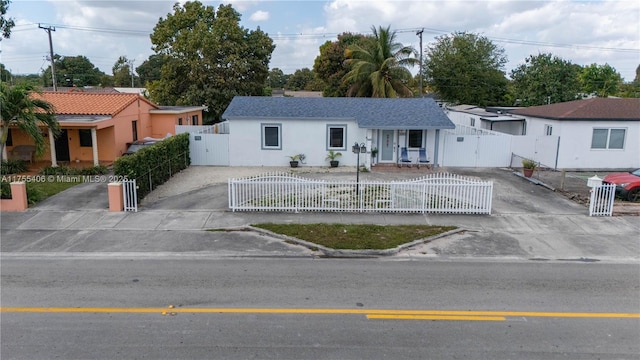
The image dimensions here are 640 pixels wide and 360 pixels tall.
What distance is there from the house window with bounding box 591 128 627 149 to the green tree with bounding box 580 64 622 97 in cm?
4190

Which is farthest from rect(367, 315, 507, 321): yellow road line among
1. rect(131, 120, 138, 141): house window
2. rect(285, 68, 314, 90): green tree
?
rect(285, 68, 314, 90): green tree

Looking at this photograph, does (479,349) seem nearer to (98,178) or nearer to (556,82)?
(98,178)

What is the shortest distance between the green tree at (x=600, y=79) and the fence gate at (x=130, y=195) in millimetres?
60171

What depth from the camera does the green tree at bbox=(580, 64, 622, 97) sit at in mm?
56875

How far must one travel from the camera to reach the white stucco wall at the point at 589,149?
68.8 ft

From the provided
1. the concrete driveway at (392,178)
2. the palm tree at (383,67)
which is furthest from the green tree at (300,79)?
the concrete driveway at (392,178)

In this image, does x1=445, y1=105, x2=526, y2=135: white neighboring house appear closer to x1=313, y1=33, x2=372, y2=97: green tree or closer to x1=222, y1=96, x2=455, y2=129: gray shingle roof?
x1=222, y1=96, x2=455, y2=129: gray shingle roof

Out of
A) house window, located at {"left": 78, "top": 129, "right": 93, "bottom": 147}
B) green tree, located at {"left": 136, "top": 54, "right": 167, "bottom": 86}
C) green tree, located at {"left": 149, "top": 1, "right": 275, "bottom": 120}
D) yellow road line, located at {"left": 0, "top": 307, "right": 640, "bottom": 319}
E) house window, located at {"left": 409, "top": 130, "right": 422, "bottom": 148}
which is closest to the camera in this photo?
Result: yellow road line, located at {"left": 0, "top": 307, "right": 640, "bottom": 319}

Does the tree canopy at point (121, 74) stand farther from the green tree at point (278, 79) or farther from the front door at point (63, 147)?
the front door at point (63, 147)

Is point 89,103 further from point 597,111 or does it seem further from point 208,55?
point 597,111

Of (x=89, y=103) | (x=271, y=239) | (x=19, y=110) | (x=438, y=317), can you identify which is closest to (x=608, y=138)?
(x=271, y=239)

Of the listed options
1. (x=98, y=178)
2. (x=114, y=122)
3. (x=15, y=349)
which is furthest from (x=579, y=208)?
(x=114, y=122)

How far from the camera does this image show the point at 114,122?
74.1ft

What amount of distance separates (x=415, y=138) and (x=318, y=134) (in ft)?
16.4
